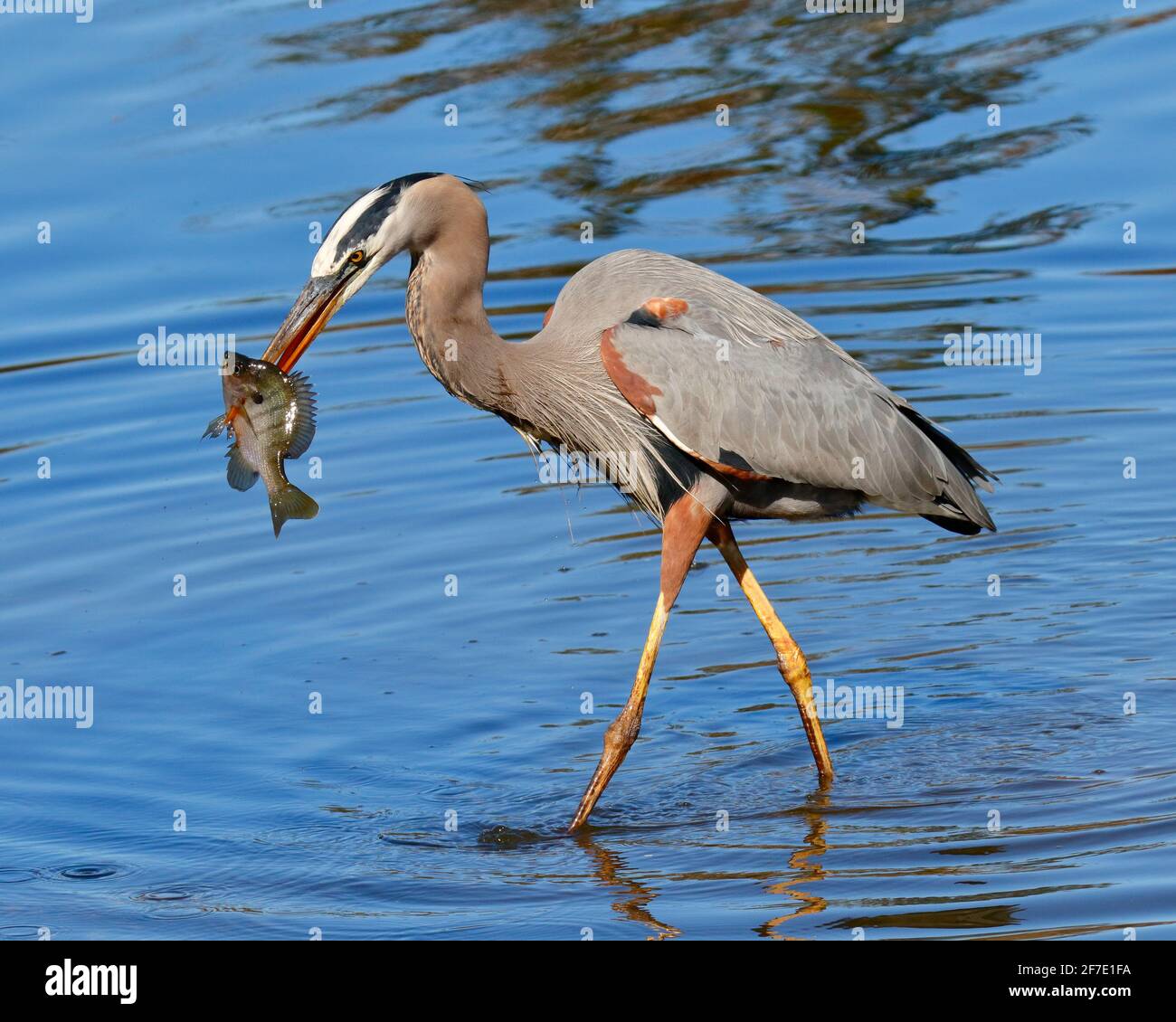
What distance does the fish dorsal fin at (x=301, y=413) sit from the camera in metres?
7.70

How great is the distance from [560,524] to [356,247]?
175 inches

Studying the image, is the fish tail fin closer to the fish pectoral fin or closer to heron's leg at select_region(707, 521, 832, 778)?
the fish pectoral fin

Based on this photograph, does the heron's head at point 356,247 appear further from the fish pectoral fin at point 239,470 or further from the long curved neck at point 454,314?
the fish pectoral fin at point 239,470

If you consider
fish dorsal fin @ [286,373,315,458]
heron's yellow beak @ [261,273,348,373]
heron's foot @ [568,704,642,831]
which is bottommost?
heron's foot @ [568,704,642,831]

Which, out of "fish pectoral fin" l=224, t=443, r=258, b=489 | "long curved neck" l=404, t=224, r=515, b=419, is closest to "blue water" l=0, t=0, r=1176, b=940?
"fish pectoral fin" l=224, t=443, r=258, b=489

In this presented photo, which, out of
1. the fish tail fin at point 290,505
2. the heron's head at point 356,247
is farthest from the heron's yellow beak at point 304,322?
the fish tail fin at point 290,505

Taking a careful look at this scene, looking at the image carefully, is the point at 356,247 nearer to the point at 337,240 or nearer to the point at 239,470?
the point at 337,240

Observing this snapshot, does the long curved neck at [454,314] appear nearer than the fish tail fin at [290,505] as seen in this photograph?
No

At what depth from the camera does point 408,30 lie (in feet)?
68.2

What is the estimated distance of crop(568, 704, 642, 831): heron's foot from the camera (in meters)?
8.18

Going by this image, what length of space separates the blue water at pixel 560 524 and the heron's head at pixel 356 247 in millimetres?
2065

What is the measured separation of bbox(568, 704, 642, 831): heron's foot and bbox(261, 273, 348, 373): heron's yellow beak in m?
2.05

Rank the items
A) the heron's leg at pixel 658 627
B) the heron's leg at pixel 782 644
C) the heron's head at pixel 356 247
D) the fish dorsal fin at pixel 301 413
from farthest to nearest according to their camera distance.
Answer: the heron's leg at pixel 782 644 < the heron's leg at pixel 658 627 < the heron's head at pixel 356 247 < the fish dorsal fin at pixel 301 413
